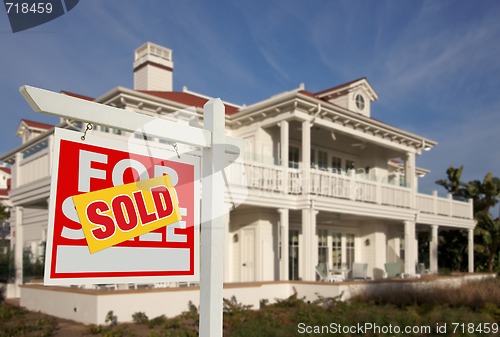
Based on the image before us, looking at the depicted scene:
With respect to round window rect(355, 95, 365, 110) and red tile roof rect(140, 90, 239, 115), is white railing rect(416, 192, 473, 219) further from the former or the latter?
red tile roof rect(140, 90, 239, 115)

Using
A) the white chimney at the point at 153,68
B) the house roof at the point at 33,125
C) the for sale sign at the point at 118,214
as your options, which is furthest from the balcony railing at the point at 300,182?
the for sale sign at the point at 118,214

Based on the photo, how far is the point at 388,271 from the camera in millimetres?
18891

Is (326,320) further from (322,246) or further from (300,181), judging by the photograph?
(322,246)

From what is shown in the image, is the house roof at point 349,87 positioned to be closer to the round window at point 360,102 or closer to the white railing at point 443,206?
the round window at point 360,102

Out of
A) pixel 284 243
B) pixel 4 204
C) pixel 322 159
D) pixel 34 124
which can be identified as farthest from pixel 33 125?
pixel 284 243

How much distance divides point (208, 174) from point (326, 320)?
749cm

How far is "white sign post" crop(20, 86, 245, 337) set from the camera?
2592mm

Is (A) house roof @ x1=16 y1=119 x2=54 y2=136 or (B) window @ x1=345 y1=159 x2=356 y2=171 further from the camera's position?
(A) house roof @ x1=16 y1=119 x2=54 y2=136

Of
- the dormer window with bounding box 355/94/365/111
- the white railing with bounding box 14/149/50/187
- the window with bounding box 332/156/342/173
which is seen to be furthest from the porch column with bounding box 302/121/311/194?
the white railing with bounding box 14/149/50/187

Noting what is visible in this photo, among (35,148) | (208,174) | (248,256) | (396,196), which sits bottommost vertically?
(248,256)

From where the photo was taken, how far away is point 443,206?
23156mm

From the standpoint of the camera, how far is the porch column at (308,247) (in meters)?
15.5

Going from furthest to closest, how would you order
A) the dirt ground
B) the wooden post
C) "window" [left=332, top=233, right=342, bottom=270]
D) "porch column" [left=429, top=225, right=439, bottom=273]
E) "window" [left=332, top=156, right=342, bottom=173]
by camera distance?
"porch column" [left=429, top=225, right=439, bottom=273], "window" [left=332, top=156, right=342, bottom=173], "window" [left=332, top=233, right=342, bottom=270], the dirt ground, the wooden post

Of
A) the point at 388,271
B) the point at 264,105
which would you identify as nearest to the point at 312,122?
the point at 264,105
